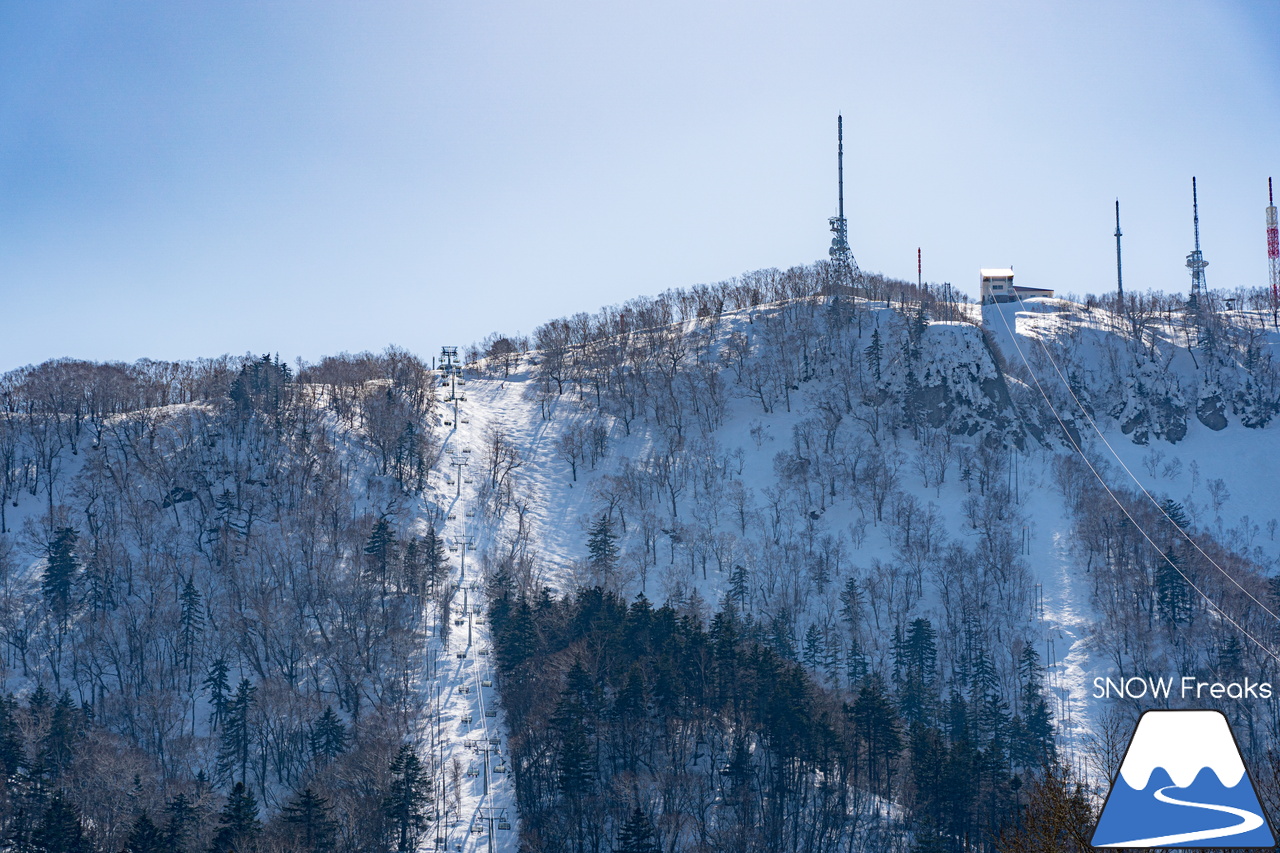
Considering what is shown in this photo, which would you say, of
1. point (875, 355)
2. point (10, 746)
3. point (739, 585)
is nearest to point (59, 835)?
point (10, 746)

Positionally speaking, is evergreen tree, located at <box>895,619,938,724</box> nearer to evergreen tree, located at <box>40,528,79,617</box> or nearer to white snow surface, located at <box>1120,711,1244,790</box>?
evergreen tree, located at <box>40,528,79,617</box>

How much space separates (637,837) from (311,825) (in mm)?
17802

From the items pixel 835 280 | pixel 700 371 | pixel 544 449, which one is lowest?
pixel 544 449

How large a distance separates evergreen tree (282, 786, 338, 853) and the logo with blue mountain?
54574mm

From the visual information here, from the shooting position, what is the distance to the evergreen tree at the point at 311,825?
58.9 metres

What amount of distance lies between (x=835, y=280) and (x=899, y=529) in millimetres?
53573

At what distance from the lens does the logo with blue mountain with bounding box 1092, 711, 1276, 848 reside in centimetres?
1182

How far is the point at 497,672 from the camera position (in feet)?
289

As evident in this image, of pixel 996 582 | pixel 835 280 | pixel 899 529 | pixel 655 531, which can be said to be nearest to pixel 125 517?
pixel 655 531

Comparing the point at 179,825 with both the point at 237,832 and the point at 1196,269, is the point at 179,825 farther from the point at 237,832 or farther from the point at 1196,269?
the point at 1196,269

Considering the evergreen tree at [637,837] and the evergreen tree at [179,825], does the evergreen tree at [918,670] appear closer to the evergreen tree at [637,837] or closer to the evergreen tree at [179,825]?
the evergreen tree at [637,837]

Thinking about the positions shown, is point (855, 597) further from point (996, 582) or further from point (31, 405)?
point (31, 405)

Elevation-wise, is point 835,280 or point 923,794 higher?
point 835,280

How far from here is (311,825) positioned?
5950 cm
